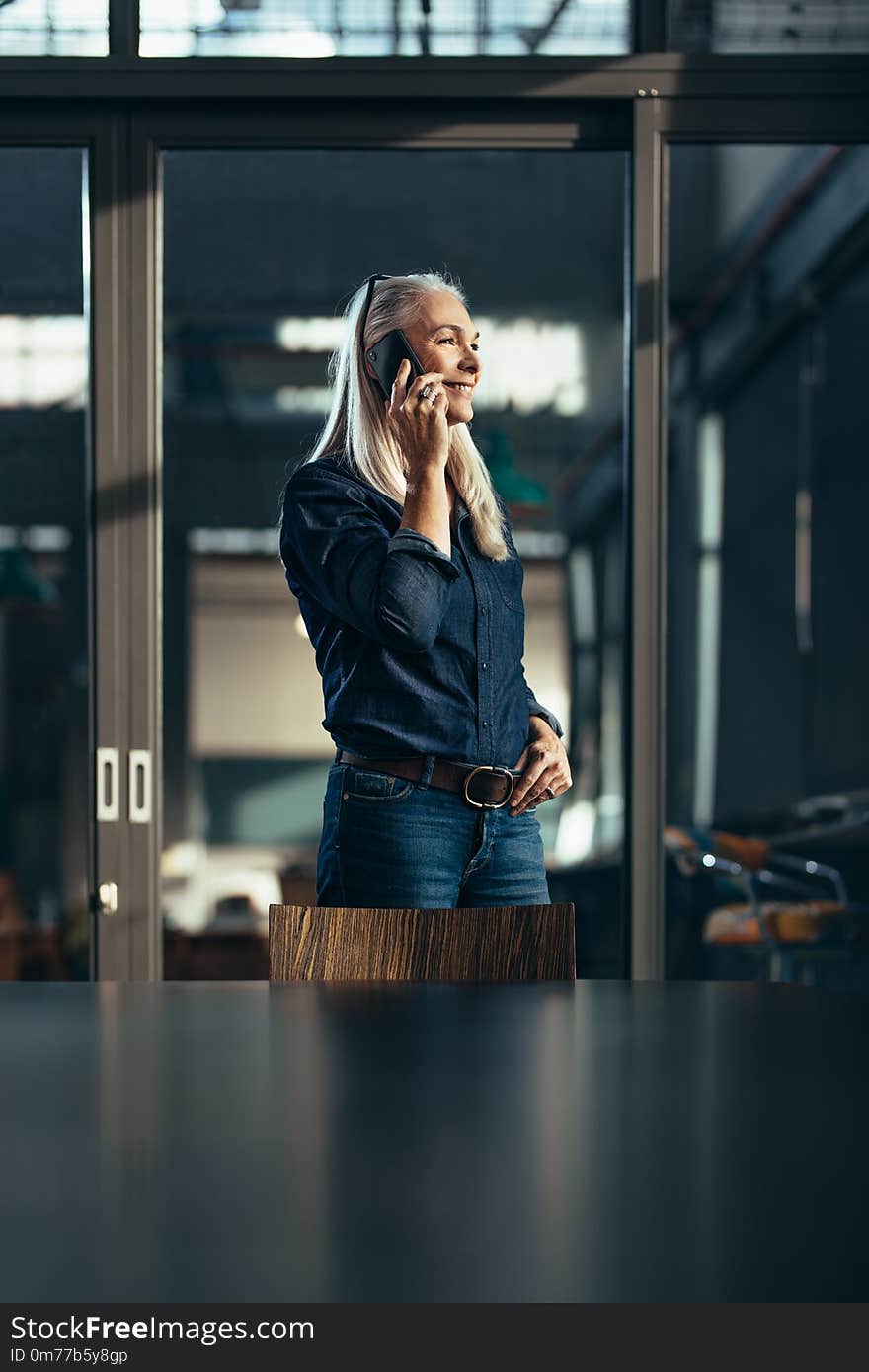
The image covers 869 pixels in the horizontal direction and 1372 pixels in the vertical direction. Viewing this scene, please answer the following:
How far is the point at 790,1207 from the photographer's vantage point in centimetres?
73

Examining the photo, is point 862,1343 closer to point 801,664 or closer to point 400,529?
point 400,529

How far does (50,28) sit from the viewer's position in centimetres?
281

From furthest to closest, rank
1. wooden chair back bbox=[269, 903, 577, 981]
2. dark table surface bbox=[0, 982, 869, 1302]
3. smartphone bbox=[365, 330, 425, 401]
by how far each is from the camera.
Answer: smartphone bbox=[365, 330, 425, 401], wooden chair back bbox=[269, 903, 577, 981], dark table surface bbox=[0, 982, 869, 1302]

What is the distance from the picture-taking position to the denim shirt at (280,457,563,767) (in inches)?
71.9

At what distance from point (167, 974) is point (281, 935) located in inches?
56.5

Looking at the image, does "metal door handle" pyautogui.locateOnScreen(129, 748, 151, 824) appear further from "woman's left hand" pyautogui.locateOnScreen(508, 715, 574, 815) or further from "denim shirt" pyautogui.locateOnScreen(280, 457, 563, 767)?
"woman's left hand" pyautogui.locateOnScreen(508, 715, 574, 815)

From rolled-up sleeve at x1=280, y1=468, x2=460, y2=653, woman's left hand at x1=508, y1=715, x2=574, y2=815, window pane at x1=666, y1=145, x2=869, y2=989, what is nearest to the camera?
rolled-up sleeve at x1=280, y1=468, x2=460, y2=653

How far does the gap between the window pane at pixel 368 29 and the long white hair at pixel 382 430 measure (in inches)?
41.6

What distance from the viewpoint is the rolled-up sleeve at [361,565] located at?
71.1 inches

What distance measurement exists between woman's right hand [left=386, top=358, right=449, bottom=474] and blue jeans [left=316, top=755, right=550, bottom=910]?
19.0 inches

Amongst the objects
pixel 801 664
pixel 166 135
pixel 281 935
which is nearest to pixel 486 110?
pixel 166 135

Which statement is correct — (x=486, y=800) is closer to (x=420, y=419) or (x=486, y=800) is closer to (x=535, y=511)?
(x=420, y=419)

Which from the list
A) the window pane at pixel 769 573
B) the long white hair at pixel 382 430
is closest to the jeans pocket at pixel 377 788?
the long white hair at pixel 382 430

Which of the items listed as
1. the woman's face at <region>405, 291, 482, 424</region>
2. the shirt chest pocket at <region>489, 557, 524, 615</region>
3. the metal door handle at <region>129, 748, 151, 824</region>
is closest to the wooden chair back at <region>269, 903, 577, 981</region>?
the shirt chest pocket at <region>489, 557, 524, 615</region>
